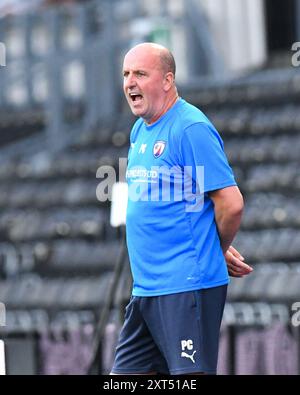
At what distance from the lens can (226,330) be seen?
9547 mm

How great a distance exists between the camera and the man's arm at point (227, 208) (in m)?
5.66

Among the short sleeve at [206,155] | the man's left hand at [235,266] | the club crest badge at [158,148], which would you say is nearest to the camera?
the short sleeve at [206,155]

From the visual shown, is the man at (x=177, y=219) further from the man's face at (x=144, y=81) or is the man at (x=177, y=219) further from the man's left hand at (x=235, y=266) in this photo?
the man's left hand at (x=235, y=266)

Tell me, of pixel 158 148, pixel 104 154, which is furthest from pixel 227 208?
pixel 104 154

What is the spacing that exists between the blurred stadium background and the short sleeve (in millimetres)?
3201

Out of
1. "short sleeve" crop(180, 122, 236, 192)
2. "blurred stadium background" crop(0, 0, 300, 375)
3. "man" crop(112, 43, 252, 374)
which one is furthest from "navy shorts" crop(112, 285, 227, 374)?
"blurred stadium background" crop(0, 0, 300, 375)

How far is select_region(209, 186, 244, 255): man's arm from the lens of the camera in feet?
18.6

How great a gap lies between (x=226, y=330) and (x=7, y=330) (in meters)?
2.57

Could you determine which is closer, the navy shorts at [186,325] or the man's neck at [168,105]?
the navy shorts at [186,325]

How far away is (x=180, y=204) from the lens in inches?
224

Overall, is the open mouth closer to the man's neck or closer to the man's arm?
the man's neck

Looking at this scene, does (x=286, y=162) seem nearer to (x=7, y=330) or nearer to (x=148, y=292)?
(x=7, y=330)

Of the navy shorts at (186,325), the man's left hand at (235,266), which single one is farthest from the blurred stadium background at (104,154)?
the navy shorts at (186,325)

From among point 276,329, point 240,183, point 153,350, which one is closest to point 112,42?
point 240,183
